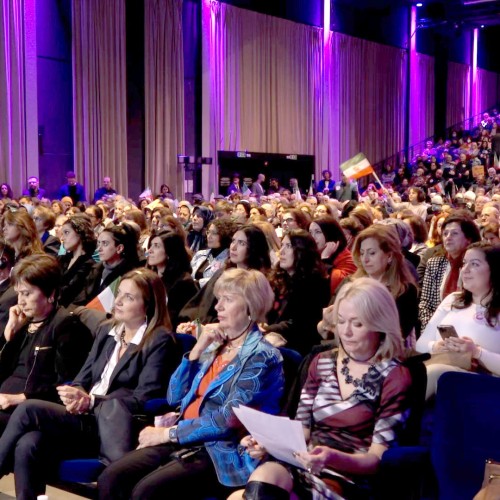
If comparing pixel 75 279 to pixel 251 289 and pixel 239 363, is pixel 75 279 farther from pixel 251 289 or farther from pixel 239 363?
pixel 239 363

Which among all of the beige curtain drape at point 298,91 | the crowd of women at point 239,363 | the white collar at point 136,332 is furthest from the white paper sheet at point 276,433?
the beige curtain drape at point 298,91

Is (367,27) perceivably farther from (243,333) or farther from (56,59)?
(243,333)

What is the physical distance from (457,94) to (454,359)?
27.8 m

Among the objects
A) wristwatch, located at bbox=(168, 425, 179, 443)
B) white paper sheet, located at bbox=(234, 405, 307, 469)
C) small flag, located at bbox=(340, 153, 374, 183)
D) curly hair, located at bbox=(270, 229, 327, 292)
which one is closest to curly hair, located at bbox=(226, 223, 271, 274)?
curly hair, located at bbox=(270, 229, 327, 292)

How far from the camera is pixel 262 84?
68.4 ft

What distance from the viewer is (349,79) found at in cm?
2386

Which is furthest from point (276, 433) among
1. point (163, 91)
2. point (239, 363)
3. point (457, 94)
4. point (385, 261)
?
point (457, 94)

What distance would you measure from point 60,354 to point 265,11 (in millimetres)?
18328

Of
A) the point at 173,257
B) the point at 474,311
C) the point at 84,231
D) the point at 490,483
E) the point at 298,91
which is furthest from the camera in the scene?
the point at 298,91

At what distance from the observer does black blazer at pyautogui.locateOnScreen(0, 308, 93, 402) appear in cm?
409

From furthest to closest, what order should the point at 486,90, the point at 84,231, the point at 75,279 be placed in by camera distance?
the point at 486,90
the point at 84,231
the point at 75,279

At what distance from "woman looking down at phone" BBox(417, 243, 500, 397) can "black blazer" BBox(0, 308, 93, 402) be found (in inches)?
70.5

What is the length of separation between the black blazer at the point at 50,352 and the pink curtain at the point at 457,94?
2668 centimetres

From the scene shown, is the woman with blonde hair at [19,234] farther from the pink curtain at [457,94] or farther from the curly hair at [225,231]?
the pink curtain at [457,94]
